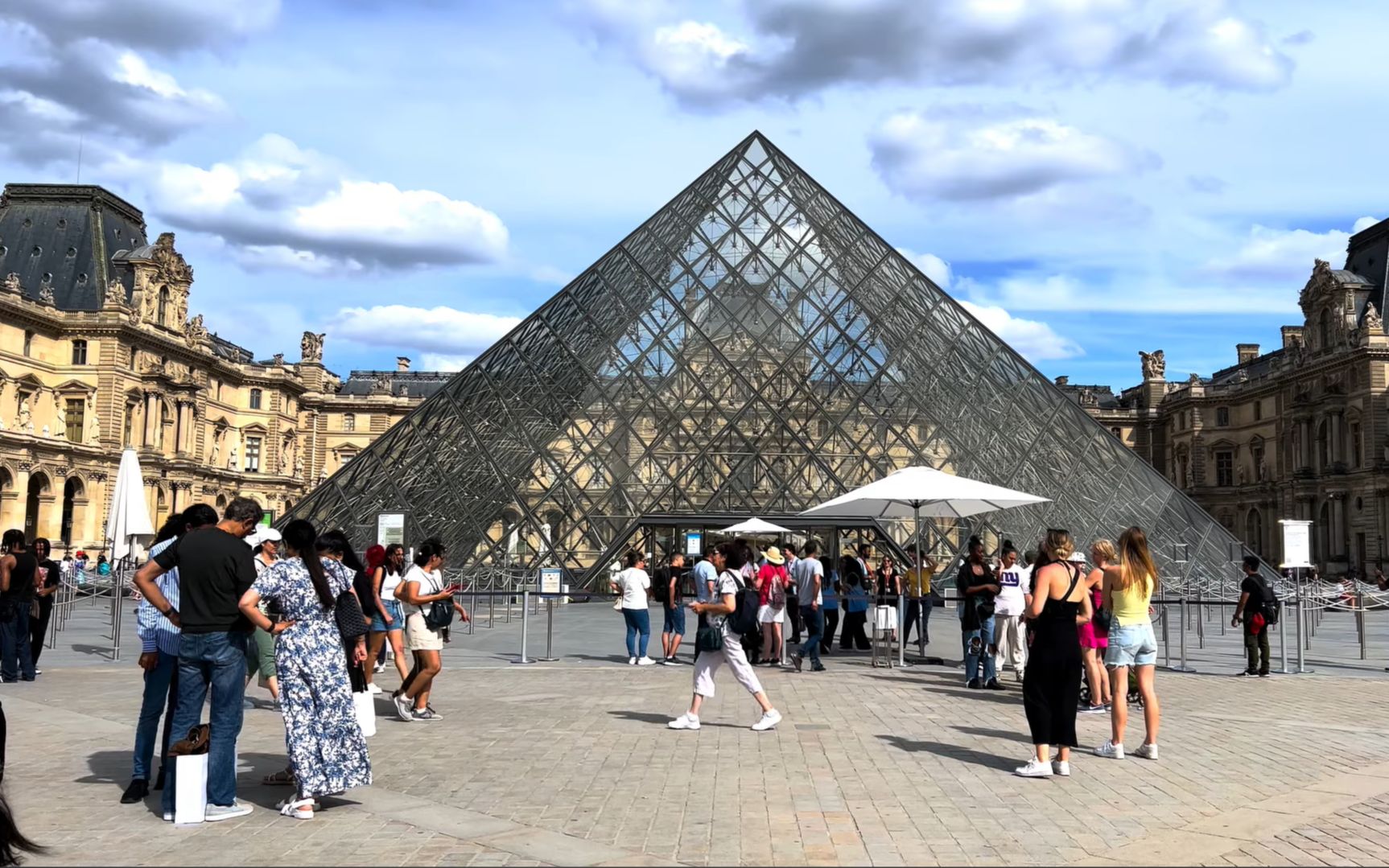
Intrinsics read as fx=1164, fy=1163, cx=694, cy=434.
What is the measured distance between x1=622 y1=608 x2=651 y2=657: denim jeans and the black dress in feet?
22.9

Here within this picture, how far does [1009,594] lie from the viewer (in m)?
11.8

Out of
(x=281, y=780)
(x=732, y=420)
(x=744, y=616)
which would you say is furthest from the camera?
(x=732, y=420)

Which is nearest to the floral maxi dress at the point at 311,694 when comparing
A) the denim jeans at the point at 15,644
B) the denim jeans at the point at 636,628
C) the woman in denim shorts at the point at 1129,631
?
the woman in denim shorts at the point at 1129,631

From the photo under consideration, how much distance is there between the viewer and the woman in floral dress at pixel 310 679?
19.4 ft

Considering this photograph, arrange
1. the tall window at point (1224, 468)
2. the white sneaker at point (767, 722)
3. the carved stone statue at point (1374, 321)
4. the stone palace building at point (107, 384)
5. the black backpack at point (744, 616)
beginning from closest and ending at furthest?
the white sneaker at point (767, 722)
the black backpack at point (744, 616)
the stone palace building at point (107, 384)
the carved stone statue at point (1374, 321)
the tall window at point (1224, 468)

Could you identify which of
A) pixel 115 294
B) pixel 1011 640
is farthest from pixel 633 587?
pixel 115 294

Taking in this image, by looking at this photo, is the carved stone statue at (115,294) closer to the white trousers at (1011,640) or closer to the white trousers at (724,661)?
the white trousers at (1011,640)

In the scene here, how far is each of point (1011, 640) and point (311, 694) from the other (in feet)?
26.9

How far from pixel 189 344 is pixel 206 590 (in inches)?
2547

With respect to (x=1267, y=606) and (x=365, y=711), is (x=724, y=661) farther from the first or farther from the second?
(x=1267, y=606)

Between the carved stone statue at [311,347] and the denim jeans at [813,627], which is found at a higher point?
the carved stone statue at [311,347]

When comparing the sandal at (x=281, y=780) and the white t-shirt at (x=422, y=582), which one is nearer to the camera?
the sandal at (x=281, y=780)

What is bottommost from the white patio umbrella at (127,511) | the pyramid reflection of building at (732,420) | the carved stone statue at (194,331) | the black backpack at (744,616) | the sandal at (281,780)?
the sandal at (281,780)

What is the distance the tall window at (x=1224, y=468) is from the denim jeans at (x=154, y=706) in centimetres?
7690
